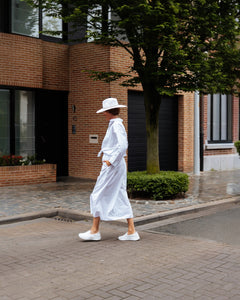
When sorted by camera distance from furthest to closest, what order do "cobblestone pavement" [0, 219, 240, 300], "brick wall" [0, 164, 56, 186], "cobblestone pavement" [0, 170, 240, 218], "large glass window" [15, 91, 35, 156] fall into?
"large glass window" [15, 91, 35, 156]
"brick wall" [0, 164, 56, 186]
"cobblestone pavement" [0, 170, 240, 218]
"cobblestone pavement" [0, 219, 240, 300]

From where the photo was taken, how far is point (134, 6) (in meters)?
8.91

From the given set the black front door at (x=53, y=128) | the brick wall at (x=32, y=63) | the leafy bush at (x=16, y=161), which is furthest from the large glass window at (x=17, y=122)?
the leafy bush at (x=16, y=161)

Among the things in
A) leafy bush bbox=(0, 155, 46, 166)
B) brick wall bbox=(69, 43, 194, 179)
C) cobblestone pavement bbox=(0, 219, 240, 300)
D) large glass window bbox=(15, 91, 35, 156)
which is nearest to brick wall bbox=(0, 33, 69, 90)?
brick wall bbox=(69, 43, 194, 179)

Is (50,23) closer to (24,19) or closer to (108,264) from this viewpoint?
(24,19)

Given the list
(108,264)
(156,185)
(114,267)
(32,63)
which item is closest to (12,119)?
(32,63)

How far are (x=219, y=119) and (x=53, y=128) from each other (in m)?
7.62

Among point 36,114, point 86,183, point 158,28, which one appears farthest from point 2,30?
point 158,28

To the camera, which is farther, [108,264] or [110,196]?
[110,196]

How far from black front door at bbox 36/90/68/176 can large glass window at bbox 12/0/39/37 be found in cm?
193

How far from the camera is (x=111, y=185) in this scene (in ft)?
20.8

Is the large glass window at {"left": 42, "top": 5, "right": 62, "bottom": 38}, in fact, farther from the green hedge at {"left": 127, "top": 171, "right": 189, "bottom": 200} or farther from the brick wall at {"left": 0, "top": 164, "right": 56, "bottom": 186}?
the green hedge at {"left": 127, "top": 171, "right": 189, "bottom": 200}

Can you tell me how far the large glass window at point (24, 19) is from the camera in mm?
13156

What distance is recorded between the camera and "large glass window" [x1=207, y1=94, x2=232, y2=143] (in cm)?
1817

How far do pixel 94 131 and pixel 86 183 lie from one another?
1.82m
